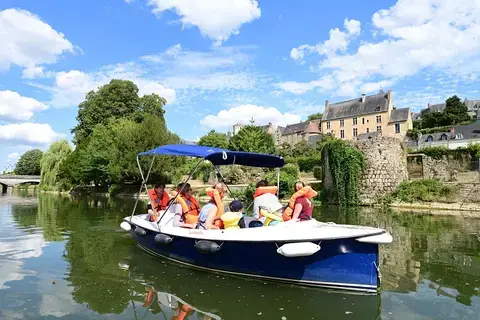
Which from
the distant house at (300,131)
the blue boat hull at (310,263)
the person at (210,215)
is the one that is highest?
the distant house at (300,131)

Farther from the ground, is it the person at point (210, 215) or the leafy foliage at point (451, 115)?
the leafy foliage at point (451, 115)

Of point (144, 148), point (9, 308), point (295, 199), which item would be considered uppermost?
point (144, 148)

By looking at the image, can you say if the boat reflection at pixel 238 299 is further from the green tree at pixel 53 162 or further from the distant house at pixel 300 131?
the distant house at pixel 300 131

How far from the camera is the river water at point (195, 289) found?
543 centimetres

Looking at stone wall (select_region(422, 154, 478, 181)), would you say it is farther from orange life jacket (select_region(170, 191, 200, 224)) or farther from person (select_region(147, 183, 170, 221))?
orange life jacket (select_region(170, 191, 200, 224))

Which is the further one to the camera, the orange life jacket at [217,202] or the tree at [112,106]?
the tree at [112,106]

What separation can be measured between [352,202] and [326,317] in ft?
57.0

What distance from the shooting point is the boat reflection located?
5.36 meters

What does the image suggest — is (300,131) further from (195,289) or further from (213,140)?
(195,289)

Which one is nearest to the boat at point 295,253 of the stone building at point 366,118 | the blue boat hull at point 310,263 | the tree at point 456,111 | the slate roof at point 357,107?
the blue boat hull at point 310,263

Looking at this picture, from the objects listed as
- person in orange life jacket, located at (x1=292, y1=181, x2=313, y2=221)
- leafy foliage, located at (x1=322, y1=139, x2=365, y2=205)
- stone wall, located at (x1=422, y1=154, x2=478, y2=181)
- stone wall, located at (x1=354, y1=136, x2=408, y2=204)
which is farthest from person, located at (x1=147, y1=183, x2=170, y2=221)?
stone wall, located at (x1=422, y1=154, x2=478, y2=181)

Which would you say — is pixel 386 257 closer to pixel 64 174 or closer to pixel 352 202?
pixel 352 202

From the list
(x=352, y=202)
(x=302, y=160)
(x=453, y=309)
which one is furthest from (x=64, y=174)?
(x=453, y=309)

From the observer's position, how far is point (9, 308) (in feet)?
18.4
